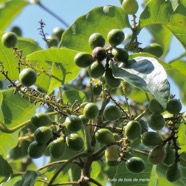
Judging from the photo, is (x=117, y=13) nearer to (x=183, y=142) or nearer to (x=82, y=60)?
(x=82, y=60)

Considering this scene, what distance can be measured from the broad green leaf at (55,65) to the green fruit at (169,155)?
1.34 ft

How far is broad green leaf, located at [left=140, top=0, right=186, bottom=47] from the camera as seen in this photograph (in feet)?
6.14

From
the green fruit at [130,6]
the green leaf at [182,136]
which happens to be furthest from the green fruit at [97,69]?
the green leaf at [182,136]

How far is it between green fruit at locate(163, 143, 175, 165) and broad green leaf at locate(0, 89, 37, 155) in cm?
62

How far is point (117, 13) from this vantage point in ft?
6.28

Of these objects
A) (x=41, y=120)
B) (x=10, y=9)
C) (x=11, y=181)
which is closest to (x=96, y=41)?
(x=41, y=120)

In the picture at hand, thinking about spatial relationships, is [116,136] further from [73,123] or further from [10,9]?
[10,9]

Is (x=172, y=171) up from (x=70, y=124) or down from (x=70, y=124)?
down

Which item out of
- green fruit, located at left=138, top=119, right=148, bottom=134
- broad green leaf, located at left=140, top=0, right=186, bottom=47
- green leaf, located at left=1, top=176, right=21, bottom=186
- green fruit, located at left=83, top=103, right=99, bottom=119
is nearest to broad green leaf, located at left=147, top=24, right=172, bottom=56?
broad green leaf, located at left=140, top=0, right=186, bottom=47

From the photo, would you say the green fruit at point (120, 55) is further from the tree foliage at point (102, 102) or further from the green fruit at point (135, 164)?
the green fruit at point (135, 164)

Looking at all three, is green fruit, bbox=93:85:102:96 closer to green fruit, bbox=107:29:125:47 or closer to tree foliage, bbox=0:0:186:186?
tree foliage, bbox=0:0:186:186

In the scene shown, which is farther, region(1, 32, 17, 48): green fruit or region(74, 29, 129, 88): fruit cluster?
region(1, 32, 17, 48): green fruit

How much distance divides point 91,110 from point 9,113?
1.53 feet

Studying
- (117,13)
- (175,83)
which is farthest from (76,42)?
(175,83)
